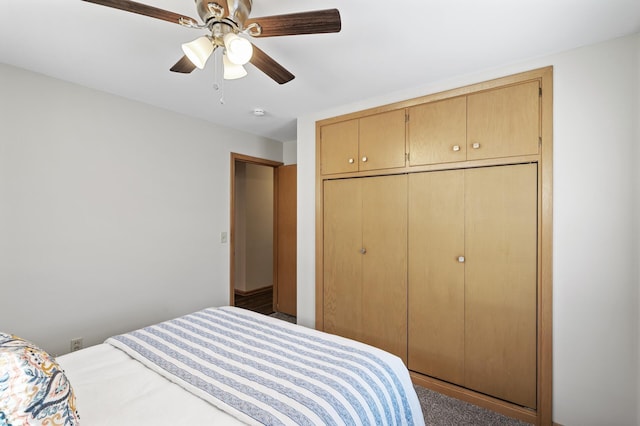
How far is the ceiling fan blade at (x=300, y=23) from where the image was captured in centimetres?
119

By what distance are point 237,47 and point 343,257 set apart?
205 centimetres

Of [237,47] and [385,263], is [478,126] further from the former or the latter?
[237,47]

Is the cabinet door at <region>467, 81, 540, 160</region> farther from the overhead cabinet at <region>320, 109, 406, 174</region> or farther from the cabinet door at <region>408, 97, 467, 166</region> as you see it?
the overhead cabinet at <region>320, 109, 406, 174</region>

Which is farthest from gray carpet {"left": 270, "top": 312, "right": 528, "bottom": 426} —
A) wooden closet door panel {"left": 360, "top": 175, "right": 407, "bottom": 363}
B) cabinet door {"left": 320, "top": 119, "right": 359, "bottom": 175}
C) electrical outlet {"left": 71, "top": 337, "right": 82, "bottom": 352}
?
electrical outlet {"left": 71, "top": 337, "right": 82, "bottom": 352}

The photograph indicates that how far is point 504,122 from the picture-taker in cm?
208

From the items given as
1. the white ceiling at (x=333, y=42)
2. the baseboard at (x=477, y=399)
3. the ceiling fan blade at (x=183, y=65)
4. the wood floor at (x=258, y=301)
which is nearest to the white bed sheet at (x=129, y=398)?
the ceiling fan blade at (x=183, y=65)

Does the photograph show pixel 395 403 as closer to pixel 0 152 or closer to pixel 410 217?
pixel 410 217

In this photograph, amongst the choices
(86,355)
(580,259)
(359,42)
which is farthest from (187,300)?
(580,259)

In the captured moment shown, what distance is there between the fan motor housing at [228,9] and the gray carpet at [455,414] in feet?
8.56

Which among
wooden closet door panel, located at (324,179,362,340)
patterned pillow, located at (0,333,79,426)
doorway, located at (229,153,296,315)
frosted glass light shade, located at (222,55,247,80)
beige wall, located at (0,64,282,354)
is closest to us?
patterned pillow, located at (0,333,79,426)

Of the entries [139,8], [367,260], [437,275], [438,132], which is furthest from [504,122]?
[139,8]

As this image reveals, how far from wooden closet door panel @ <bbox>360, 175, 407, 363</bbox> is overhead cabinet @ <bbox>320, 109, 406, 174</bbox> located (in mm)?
169

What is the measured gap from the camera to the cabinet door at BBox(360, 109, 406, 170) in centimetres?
253

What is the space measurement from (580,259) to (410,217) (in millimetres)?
1097
